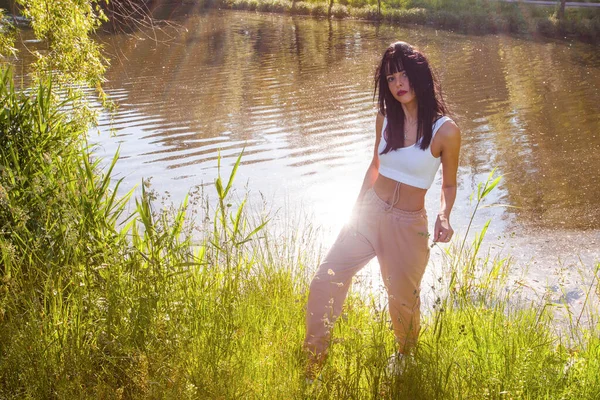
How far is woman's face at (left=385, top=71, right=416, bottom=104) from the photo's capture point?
11.3 feet

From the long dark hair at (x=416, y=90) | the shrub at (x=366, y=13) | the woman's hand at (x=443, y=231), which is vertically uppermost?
the long dark hair at (x=416, y=90)

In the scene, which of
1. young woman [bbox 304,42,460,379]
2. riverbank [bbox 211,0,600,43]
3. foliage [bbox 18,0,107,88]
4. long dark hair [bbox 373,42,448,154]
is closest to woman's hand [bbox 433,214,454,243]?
young woman [bbox 304,42,460,379]

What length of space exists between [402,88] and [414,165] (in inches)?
14.7

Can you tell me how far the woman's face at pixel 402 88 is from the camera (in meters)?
3.43

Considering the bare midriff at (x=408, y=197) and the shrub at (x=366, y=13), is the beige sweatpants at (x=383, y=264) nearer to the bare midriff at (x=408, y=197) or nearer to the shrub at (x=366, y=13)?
the bare midriff at (x=408, y=197)

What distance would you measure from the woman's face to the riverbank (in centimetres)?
2681

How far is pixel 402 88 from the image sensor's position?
344 centimetres

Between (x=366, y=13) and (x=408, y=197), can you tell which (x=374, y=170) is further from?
(x=366, y=13)

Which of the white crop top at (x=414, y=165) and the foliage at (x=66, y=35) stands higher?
the foliage at (x=66, y=35)

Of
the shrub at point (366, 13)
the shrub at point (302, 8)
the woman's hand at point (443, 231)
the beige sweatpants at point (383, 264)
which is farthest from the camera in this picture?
the shrub at point (302, 8)

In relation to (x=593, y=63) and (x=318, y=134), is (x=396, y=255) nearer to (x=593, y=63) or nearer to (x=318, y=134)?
(x=318, y=134)

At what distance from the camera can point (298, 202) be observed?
32.6 ft

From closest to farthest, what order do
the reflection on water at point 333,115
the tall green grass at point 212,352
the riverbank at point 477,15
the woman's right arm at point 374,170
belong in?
A: the tall green grass at point 212,352 < the woman's right arm at point 374,170 < the reflection on water at point 333,115 < the riverbank at point 477,15

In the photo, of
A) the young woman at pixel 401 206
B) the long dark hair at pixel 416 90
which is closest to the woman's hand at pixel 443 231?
the young woman at pixel 401 206
